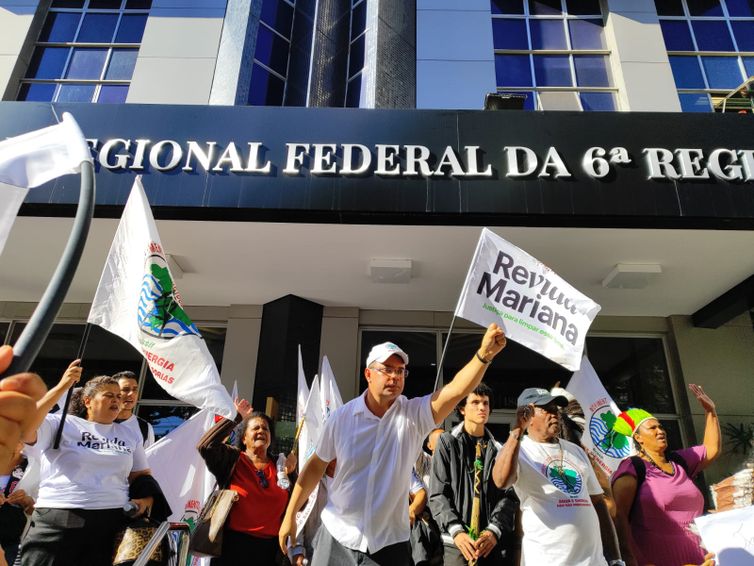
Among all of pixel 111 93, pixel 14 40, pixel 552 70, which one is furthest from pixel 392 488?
pixel 14 40

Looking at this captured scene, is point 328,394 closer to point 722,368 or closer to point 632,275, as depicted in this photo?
point 632,275

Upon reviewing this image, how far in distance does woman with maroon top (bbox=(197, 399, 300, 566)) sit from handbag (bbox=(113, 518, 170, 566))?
0.42 meters

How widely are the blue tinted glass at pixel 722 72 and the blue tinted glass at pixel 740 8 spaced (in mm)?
1141

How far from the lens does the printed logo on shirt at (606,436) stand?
17.8ft

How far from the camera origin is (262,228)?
19.4ft

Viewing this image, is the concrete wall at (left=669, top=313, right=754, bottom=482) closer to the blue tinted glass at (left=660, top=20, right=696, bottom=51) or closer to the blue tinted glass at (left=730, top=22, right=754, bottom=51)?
the blue tinted glass at (left=660, top=20, right=696, bottom=51)

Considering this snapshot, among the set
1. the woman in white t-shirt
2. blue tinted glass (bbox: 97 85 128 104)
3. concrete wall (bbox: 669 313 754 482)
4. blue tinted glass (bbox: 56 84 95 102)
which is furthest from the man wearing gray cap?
blue tinted glass (bbox: 56 84 95 102)

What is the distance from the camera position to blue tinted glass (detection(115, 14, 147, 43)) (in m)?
9.47

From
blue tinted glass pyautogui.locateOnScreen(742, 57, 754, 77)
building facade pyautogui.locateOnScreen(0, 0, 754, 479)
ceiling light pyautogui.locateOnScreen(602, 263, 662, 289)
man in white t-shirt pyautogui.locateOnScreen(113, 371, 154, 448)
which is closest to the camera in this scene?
man in white t-shirt pyautogui.locateOnScreen(113, 371, 154, 448)

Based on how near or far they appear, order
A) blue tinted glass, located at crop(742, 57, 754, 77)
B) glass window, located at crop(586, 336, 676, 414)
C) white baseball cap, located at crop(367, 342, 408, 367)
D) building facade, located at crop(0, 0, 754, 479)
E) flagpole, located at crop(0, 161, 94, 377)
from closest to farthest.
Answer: flagpole, located at crop(0, 161, 94, 377) < white baseball cap, located at crop(367, 342, 408, 367) < building facade, located at crop(0, 0, 754, 479) < glass window, located at crop(586, 336, 676, 414) < blue tinted glass, located at crop(742, 57, 754, 77)

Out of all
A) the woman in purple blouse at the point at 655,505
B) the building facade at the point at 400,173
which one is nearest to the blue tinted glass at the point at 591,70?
the building facade at the point at 400,173

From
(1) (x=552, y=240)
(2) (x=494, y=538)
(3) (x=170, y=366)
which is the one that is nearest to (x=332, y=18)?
(1) (x=552, y=240)

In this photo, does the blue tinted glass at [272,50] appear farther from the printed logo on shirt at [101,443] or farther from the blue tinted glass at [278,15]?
the printed logo on shirt at [101,443]

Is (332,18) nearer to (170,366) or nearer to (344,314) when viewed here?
(344,314)
